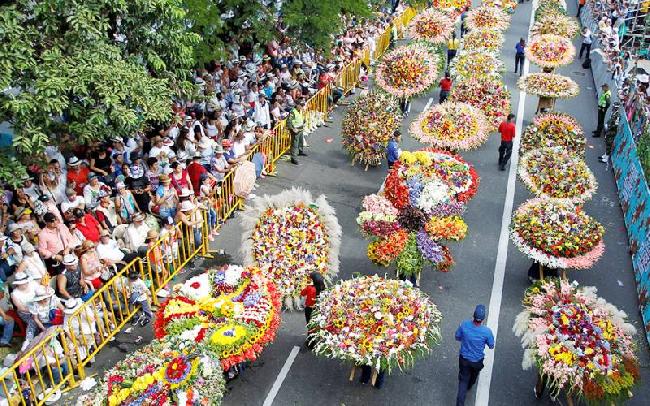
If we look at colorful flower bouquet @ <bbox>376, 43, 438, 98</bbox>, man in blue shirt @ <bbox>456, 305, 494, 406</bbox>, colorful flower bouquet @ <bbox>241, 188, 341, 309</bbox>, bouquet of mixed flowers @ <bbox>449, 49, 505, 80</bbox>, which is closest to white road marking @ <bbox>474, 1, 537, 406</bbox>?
man in blue shirt @ <bbox>456, 305, 494, 406</bbox>

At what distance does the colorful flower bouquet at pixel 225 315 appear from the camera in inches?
351

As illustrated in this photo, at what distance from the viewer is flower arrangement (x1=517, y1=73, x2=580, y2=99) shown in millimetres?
18359

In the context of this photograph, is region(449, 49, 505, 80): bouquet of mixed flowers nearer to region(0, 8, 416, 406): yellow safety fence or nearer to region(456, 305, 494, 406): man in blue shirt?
region(0, 8, 416, 406): yellow safety fence

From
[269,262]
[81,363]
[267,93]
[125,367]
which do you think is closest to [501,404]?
[269,262]

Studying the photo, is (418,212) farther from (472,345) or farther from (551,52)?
(551,52)

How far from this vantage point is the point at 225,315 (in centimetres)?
925

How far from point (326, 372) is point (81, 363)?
3994 millimetres

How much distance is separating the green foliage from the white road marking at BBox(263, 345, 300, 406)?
490 centimetres

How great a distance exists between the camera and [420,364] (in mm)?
10484

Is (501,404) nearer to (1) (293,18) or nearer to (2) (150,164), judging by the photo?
(2) (150,164)

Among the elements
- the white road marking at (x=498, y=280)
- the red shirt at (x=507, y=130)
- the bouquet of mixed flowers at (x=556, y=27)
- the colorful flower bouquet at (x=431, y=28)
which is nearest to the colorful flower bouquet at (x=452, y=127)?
the red shirt at (x=507, y=130)

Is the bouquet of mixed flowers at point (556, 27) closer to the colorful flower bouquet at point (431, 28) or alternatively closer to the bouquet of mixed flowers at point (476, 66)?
the colorful flower bouquet at point (431, 28)

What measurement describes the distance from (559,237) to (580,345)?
128 inches

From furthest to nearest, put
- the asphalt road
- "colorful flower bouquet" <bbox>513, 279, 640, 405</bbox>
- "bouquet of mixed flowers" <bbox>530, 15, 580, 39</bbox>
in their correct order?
"bouquet of mixed flowers" <bbox>530, 15, 580, 39</bbox>
the asphalt road
"colorful flower bouquet" <bbox>513, 279, 640, 405</bbox>
